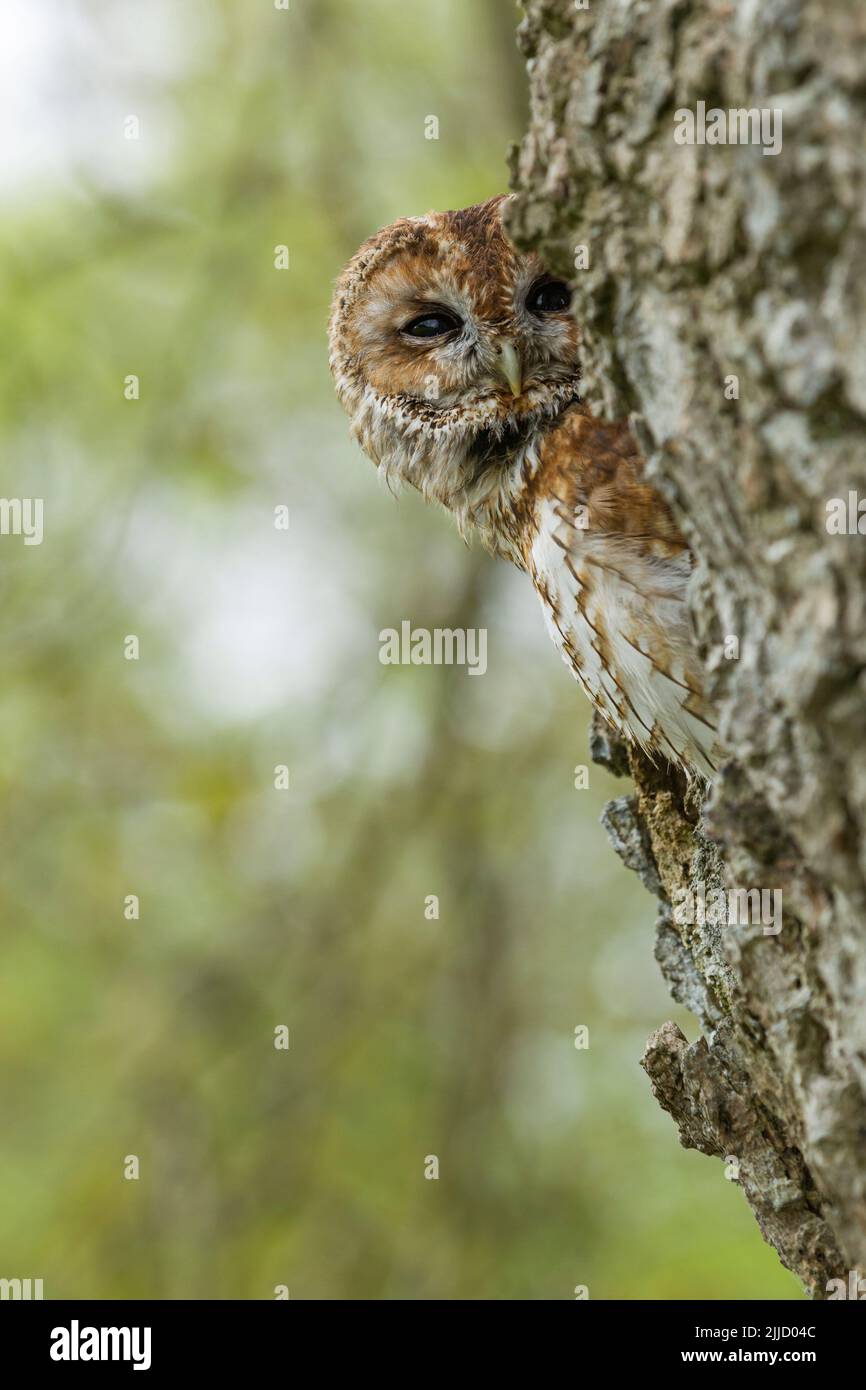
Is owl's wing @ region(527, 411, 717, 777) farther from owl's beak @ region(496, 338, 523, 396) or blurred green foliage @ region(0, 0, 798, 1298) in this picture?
blurred green foliage @ region(0, 0, 798, 1298)

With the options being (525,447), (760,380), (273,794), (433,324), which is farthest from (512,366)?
(273,794)

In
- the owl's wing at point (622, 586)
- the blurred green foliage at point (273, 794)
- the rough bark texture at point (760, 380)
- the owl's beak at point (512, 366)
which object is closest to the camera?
the rough bark texture at point (760, 380)

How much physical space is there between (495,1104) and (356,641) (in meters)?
1.95

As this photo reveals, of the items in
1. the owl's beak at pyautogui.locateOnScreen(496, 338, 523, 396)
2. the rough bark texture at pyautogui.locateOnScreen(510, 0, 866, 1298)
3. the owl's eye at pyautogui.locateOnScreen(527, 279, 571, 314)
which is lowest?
the rough bark texture at pyautogui.locateOnScreen(510, 0, 866, 1298)

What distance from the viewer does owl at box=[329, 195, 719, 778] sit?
2.29 m

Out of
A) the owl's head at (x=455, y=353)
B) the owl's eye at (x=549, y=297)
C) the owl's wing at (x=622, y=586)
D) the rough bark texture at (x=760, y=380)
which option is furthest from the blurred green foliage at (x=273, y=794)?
the rough bark texture at (x=760, y=380)

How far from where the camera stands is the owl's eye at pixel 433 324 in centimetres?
288

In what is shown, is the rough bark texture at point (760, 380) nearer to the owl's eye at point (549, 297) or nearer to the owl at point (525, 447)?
the owl at point (525, 447)

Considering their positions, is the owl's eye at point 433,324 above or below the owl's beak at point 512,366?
above

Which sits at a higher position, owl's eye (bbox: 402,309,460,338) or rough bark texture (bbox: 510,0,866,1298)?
owl's eye (bbox: 402,309,460,338)

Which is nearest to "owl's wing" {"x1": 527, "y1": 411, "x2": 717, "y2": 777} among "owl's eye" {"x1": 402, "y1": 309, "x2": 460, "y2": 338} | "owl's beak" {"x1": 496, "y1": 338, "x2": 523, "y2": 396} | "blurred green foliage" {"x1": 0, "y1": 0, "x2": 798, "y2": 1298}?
"owl's beak" {"x1": 496, "y1": 338, "x2": 523, "y2": 396}

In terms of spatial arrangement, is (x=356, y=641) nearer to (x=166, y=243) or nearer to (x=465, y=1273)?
(x=166, y=243)

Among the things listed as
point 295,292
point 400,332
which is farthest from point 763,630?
point 295,292

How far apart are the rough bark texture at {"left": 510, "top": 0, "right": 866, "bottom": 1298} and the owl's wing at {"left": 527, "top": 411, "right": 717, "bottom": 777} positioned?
0.53 meters
